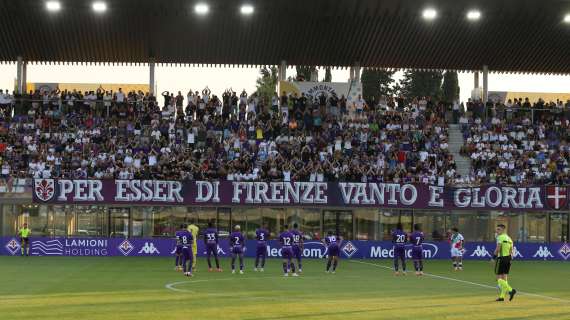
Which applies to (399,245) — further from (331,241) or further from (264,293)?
(264,293)

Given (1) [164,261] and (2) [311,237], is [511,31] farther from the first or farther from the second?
(1) [164,261]

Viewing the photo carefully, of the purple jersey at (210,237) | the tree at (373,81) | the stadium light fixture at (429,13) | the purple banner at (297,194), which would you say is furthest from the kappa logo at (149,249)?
the tree at (373,81)

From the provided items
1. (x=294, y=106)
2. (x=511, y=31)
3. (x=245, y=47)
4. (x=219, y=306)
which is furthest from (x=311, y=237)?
(x=219, y=306)

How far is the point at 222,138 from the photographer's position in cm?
5425

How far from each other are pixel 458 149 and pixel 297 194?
1202cm

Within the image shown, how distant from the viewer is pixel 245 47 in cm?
5725

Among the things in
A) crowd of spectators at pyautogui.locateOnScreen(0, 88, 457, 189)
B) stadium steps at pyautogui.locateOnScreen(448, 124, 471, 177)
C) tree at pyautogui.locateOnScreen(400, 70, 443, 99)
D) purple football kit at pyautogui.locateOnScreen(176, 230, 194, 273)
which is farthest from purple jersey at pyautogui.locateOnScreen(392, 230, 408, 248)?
tree at pyautogui.locateOnScreen(400, 70, 443, 99)

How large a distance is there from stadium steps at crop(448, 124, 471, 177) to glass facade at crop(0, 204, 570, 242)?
12.0ft

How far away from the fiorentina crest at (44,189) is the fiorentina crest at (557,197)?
2644cm

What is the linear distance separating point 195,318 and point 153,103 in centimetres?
3744

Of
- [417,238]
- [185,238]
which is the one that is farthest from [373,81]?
[185,238]

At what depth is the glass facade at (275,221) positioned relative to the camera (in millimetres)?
49969

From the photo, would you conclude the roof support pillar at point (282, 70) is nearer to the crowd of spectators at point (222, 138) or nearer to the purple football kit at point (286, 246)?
the crowd of spectators at point (222, 138)

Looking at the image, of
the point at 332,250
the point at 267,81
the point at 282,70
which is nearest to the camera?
the point at 332,250
